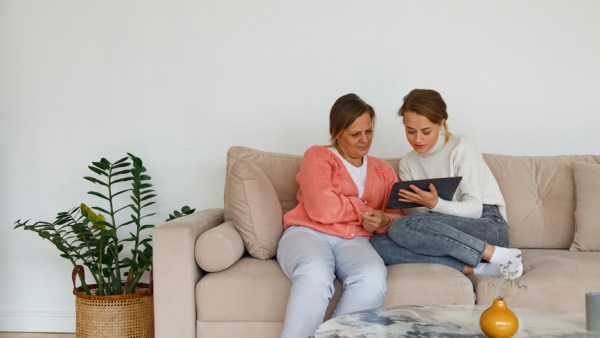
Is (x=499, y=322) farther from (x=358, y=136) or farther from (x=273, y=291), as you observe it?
(x=358, y=136)

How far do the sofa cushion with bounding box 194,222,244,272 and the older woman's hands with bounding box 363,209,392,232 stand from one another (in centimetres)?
53

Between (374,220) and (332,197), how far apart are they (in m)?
0.19

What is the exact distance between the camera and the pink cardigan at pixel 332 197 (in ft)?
9.62

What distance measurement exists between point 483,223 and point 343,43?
1283 mm

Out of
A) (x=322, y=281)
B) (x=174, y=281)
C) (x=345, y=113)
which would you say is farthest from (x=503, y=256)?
(x=174, y=281)

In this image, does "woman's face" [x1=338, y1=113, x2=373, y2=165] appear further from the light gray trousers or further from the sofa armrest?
the sofa armrest

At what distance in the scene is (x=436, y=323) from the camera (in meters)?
1.95

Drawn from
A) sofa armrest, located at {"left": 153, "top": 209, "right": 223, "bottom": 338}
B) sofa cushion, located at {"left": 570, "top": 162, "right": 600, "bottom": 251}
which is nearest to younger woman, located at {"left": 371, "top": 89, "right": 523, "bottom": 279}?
sofa cushion, located at {"left": 570, "top": 162, "right": 600, "bottom": 251}

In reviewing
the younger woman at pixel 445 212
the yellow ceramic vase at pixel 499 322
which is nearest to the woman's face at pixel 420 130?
the younger woman at pixel 445 212

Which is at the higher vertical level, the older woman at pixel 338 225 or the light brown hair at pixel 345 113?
the light brown hair at pixel 345 113

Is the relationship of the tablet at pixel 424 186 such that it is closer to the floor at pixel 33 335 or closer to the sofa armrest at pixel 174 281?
the sofa armrest at pixel 174 281

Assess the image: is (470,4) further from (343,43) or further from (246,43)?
(246,43)

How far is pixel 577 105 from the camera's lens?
373cm

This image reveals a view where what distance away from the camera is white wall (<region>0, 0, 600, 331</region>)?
147 inches
